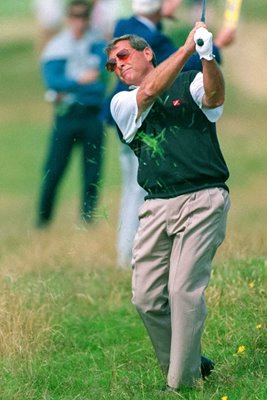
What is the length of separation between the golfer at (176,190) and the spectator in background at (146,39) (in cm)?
324

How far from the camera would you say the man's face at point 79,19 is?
46.9ft

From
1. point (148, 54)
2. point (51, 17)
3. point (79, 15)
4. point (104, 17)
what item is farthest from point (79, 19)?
point (51, 17)

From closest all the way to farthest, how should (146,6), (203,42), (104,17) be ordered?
(203,42) → (146,6) → (104,17)

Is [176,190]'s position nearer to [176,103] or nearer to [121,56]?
[176,103]

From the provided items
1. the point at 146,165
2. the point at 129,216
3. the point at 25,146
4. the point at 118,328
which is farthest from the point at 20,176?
the point at 146,165

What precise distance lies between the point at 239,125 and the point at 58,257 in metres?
15.0

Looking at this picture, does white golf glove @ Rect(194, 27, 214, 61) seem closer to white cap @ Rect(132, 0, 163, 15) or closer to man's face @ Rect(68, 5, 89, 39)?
white cap @ Rect(132, 0, 163, 15)

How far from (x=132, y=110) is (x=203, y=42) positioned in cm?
57

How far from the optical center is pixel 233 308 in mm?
9023

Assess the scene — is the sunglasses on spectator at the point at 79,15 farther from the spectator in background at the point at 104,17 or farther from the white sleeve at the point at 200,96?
the white sleeve at the point at 200,96

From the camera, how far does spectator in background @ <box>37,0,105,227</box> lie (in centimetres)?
1405

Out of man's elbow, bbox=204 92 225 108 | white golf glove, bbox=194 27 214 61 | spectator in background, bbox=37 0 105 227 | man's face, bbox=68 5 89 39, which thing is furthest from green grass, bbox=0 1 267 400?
man's face, bbox=68 5 89 39

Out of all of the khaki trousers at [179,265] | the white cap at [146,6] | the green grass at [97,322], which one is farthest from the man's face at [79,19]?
the khaki trousers at [179,265]

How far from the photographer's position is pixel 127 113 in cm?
751
